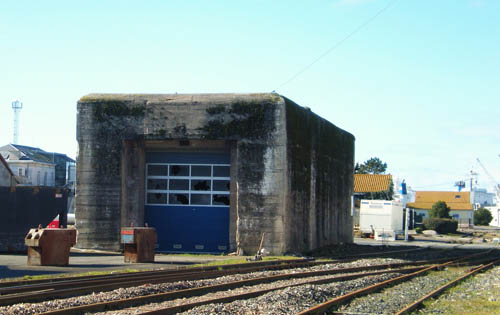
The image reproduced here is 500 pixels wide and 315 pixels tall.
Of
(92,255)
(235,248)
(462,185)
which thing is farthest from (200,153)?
(462,185)

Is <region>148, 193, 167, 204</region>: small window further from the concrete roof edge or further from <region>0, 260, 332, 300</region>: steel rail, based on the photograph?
<region>0, 260, 332, 300</region>: steel rail

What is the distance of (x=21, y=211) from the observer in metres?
21.3

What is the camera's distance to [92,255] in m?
21.3

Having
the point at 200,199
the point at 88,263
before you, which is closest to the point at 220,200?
the point at 200,199

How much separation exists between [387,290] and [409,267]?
568 centimetres

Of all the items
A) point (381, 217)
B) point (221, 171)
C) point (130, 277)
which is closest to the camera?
point (130, 277)

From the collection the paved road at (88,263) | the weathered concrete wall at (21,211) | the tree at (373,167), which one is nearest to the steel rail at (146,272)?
the paved road at (88,263)

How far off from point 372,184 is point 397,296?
191 ft

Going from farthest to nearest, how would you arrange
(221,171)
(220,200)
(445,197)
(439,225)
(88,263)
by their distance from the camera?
(445,197)
(439,225)
(221,171)
(220,200)
(88,263)

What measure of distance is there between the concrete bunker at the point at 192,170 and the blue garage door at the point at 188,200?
0.04 m

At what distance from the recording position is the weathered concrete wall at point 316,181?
23.6 m

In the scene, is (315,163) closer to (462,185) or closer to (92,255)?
(92,255)

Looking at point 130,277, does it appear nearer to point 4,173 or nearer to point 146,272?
point 146,272

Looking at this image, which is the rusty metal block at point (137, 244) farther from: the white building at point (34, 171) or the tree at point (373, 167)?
the tree at point (373, 167)
